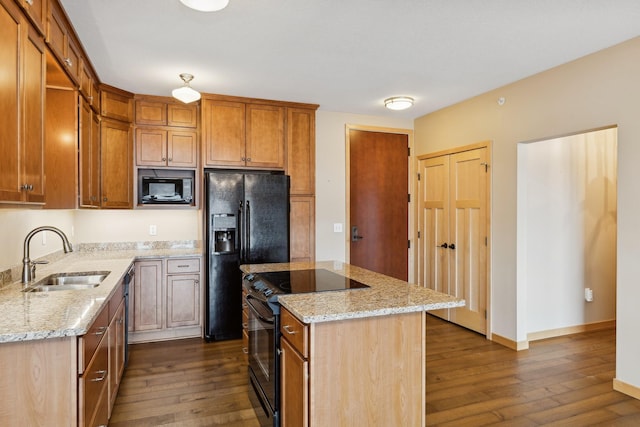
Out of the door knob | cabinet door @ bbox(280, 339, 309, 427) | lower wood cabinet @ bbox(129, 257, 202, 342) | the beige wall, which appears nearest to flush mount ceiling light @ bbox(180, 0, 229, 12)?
cabinet door @ bbox(280, 339, 309, 427)

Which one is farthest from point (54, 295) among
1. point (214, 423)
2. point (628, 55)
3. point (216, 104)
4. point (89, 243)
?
point (628, 55)

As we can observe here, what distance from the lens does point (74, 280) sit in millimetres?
2777

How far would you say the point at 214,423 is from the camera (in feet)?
8.00

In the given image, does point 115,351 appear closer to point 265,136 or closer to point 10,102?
point 10,102

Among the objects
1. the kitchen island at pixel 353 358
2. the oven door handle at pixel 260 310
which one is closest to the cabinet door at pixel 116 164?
the oven door handle at pixel 260 310

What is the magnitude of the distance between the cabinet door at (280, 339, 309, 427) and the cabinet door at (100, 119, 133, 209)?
2716 millimetres

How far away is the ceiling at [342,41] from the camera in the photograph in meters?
2.36

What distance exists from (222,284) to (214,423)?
5.48 feet

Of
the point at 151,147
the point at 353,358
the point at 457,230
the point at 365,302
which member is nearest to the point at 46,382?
the point at 353,358

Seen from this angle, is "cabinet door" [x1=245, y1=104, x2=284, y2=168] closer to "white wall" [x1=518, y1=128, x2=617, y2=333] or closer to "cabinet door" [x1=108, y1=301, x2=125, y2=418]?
"cabinet door" [x1=108, y1=301, x2=125, y2=418]

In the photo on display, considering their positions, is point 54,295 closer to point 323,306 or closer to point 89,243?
point 323,306

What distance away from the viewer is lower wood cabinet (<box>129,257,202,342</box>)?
387 centimetres

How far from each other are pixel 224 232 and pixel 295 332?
2.35 meters

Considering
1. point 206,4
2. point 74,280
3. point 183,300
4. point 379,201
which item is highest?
point 206,4
